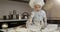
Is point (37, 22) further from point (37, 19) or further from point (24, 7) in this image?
point (24, 7)

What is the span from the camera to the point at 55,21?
5.10ft

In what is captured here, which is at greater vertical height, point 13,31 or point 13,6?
point 13,6

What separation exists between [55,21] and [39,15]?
Answer: 58 cm

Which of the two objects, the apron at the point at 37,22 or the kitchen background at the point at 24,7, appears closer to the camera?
the apron at the point at 37,22

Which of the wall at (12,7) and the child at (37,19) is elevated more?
the wall at (12,7)

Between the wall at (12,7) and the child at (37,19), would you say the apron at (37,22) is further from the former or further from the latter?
the wall at (12,7)

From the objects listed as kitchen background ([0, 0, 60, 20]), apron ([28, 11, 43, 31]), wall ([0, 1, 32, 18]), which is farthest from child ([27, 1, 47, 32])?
wall ([0, 1, 32, 18])

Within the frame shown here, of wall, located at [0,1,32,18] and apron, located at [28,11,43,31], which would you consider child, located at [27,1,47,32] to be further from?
wall, located at [0,1,32,18]

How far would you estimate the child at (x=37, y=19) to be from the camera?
3.37ft

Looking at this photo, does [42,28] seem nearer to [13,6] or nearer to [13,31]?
[13,31]

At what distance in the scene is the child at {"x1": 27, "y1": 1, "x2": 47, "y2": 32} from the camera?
1028mm

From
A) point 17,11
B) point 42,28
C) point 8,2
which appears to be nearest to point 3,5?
point 8,2

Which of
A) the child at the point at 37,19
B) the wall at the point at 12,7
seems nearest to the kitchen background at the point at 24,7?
the wall at the point at 12,7

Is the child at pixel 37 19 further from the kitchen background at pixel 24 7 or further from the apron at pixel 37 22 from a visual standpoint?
the kitchen background at pixel 24 7
